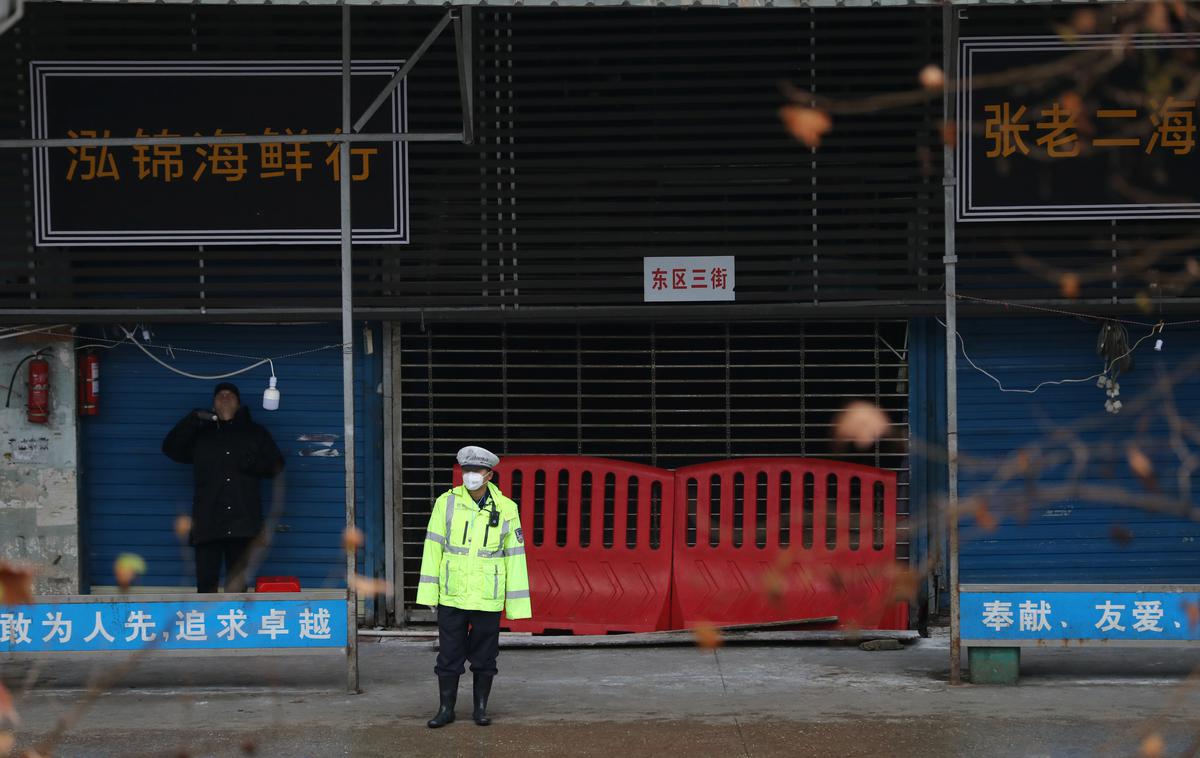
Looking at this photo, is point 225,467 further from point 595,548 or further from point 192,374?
point 595,548

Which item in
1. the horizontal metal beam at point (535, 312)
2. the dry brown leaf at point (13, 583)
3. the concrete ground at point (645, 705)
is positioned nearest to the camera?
the dry brown leaf at point (13, 583)

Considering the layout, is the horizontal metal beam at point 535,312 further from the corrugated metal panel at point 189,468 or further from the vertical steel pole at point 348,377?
the vertical steel pole at point 348,377

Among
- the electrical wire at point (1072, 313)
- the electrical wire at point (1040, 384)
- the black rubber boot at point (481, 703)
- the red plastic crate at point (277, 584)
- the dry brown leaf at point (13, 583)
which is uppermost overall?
the electrical wire at point (1072, 313)

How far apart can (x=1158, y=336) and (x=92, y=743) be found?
833 centimetres

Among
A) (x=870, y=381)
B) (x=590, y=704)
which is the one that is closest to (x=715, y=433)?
(x=870, y=381)

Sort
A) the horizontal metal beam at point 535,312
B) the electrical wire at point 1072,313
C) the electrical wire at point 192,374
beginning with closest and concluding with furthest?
1. the electrical wire at point 1072,313
2. the horizontal metal beam at point 535,312
3. the electrical wire at point 192,374

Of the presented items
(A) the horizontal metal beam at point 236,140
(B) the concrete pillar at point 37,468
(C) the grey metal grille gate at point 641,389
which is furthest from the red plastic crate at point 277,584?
(A) the horizontal metal beam at point 236,140

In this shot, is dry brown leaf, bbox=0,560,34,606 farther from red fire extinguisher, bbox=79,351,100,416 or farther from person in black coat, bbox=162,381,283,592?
red fire extinguisher, bbox=79,351,100,416

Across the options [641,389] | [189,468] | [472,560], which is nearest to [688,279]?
[641,389]

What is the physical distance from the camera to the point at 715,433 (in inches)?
481

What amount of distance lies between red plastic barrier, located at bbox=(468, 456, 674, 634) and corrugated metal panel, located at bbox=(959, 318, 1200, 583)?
2.46m

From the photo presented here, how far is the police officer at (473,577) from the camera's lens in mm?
9117

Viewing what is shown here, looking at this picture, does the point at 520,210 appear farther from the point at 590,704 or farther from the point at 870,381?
the point at 590,704

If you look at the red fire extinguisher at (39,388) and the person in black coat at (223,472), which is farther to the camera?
the red fire extinguisher at (39,388)
